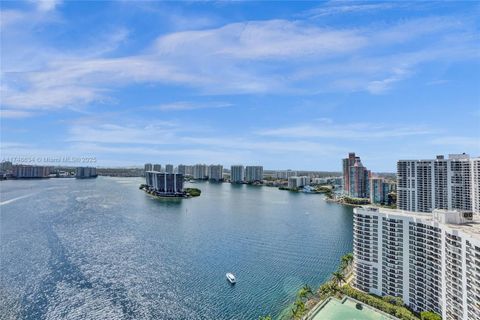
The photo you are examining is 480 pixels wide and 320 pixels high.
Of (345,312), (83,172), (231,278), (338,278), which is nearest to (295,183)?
(231,278)

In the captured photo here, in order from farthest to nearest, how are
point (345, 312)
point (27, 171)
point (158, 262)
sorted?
point (27, 171) < point (158, 262) < point (345, 312)

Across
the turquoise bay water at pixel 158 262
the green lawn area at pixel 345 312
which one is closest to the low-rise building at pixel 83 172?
the turquoise bay water at pixel 158 262

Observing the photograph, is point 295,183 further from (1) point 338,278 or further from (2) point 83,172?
(2) point 83,172

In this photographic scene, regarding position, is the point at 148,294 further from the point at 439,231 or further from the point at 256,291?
the point at 439,231

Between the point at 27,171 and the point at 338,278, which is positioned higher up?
the point at 27,171

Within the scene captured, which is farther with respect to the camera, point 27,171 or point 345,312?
point 27,171

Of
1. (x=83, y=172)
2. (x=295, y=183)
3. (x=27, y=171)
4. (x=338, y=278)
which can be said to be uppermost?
(x=27, y=171)

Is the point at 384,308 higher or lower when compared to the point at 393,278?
lower

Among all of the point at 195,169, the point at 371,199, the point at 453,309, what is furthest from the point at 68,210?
the point at 195,169
